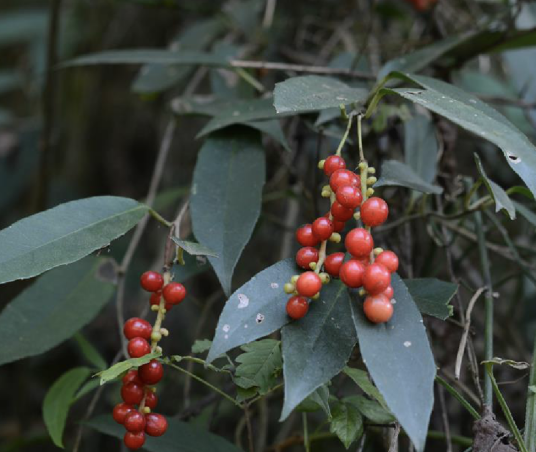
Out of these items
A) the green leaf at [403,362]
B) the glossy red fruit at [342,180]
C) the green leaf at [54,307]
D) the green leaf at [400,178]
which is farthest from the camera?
the green leaf at [54,307]

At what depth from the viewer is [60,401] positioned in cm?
81

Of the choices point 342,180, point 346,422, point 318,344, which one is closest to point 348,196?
point 342,180

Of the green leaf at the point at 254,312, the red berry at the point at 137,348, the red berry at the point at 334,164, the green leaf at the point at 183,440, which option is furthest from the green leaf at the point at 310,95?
the green leaf at the point at 183,440

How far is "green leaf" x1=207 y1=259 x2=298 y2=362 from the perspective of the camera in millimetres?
567

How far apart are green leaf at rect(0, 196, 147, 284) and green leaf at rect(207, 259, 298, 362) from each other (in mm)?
176

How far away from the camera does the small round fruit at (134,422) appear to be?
62 cm

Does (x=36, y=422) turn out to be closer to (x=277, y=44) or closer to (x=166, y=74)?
(x=166, y=74)

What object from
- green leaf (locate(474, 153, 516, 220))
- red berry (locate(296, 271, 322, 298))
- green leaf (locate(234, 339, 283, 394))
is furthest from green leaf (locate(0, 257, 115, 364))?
green leaf (locate(474, 153, 516, 220))

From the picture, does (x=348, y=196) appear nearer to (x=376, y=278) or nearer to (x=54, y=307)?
(x=376, y=278)

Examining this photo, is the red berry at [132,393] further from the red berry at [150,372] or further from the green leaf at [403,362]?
the green leaf at [403,362]

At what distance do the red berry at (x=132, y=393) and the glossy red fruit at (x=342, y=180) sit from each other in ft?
0.94

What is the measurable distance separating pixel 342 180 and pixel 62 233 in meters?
0.31

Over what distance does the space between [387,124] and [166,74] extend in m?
0.48

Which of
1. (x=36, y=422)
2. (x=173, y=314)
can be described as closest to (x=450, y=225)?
(x=173, y=314)
